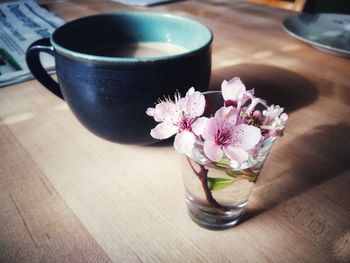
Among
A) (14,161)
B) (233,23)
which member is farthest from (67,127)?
(233,23)

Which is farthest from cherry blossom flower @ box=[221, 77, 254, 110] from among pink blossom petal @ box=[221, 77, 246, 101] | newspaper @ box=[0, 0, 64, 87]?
newspaper @ box=[0, 0, 64, 87]

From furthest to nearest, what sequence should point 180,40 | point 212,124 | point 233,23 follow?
point 233,23, point 180,40, point 212,124

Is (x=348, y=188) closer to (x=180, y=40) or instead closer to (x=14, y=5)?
(x=180, y=40)

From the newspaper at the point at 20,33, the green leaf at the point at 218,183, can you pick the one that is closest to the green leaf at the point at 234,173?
the green leaf at the point at 218,183

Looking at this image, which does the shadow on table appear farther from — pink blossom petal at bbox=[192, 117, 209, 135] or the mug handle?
the mug handle

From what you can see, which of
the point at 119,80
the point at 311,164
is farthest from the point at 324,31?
the point at 119,80

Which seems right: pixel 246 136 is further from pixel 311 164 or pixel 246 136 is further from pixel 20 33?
pixel 20 33

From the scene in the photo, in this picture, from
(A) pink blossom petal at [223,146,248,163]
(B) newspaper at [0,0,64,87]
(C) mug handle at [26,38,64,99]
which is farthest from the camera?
(B) newspaper at [0,0,64,87]
